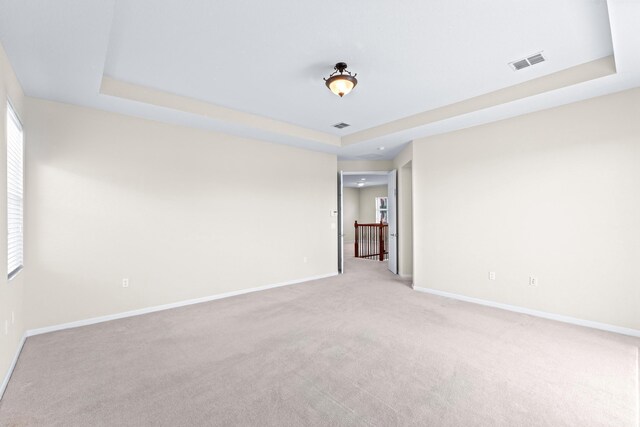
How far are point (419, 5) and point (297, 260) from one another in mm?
4617

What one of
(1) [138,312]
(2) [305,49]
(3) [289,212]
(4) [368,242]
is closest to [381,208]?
(4) [368,242]

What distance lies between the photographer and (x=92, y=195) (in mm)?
3715

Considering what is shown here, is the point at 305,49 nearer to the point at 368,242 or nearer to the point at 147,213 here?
the point at 147,213

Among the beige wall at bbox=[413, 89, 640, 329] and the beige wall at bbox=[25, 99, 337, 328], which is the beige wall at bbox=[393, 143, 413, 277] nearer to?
the beige wall at bbox=[413, 89, 640, 329]

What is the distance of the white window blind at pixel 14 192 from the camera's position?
9.08 feet

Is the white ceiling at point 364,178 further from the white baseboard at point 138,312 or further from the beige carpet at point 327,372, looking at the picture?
the beige carpet at point 327,372

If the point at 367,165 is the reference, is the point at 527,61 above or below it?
above

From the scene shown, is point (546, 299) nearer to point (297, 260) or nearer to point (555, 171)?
point (555, 171)

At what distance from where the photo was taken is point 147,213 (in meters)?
4.14

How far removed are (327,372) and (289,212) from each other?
11.9 ft

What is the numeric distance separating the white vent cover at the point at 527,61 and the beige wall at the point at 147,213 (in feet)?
12.4

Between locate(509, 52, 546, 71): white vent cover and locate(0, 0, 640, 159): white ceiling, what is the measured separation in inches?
2.9

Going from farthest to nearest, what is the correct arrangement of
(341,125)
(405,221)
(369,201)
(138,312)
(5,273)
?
(369,201), (405,221), (341,125), (138,312), (5,273)

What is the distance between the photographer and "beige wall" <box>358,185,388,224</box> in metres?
13.6
